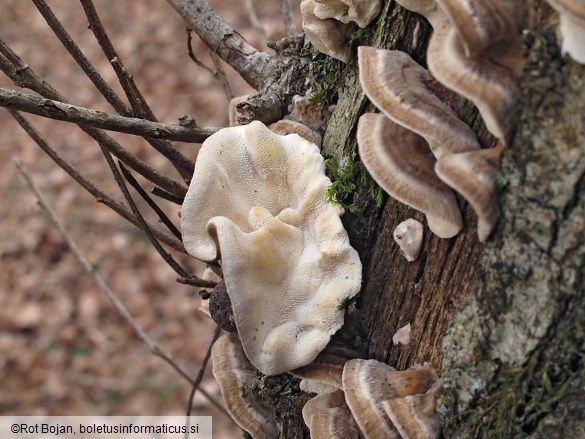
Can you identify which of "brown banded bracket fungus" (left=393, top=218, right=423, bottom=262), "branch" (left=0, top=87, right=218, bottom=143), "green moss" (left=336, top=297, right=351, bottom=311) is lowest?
"green moss" (left=336, top=297, right=351, bottom=311)

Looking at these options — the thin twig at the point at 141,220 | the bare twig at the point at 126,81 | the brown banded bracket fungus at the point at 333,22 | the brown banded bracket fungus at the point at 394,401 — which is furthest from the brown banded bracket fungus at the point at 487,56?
the thin twig at the point at 141,220

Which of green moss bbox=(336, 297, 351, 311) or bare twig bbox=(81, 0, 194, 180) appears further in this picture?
bare twig bbox=(81, 0, 194, 180)

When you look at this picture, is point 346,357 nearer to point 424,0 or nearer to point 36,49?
point 424,0

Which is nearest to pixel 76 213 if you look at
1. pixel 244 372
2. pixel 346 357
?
pixel 244 372

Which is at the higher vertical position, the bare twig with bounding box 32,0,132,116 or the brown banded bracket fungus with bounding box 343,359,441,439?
the bare twig with bounding box 32,0,132,116

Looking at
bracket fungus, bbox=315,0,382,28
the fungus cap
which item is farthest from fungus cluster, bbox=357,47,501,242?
the fungus cap

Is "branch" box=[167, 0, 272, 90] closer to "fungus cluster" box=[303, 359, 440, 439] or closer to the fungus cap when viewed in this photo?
the fungus cap

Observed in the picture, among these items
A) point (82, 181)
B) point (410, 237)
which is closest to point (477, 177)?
point (410, 237)
